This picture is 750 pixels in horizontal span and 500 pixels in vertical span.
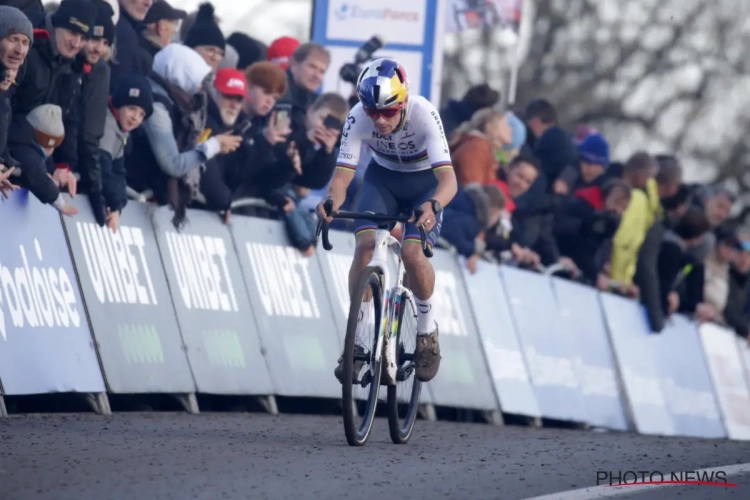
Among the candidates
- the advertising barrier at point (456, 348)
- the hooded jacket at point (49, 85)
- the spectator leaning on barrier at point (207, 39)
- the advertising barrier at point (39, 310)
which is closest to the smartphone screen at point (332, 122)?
the spectator leaning on barrier at point (207, 39)

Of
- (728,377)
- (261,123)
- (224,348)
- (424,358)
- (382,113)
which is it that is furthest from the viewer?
(728,377)

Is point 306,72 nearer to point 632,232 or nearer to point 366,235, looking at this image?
point 366,235

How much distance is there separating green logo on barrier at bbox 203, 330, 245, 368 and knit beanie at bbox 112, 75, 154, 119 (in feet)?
5.67

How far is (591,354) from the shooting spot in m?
16.8

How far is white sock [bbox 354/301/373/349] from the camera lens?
9753 mm

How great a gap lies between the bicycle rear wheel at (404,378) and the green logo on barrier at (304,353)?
2.14m

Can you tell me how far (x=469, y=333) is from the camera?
1490 cm

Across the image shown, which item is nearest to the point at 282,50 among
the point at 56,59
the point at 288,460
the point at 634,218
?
the point at 56,59

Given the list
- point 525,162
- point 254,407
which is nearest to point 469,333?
point 525,162

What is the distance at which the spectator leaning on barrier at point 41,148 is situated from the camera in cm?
1057

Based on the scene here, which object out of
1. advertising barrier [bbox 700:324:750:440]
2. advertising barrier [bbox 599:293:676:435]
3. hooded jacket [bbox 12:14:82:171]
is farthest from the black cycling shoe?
advertising barrier [bbox 700:324:750:440]

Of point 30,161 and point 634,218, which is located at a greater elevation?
point 30,161

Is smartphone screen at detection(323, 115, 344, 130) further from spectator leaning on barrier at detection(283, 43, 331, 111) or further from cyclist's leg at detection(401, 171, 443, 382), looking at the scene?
cyclist's leg at detection(401, 171, 443, 382)

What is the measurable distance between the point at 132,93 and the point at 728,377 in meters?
10.9
